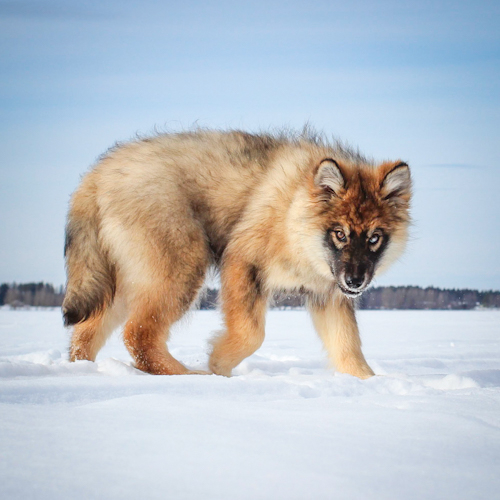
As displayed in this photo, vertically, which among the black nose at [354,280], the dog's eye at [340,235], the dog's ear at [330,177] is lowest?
the black nose at [354,280]

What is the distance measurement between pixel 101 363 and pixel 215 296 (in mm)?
1261

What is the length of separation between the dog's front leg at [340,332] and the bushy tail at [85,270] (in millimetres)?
1969

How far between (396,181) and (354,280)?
40.1 inches

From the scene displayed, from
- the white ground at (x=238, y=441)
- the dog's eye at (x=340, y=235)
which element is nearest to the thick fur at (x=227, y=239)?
the dog's eye at (x=340, y=235)

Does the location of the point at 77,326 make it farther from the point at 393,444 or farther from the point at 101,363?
the point at 393,444

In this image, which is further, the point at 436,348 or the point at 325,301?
the point at 436,348

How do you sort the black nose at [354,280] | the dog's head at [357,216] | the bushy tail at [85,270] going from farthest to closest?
the bushy tail at [85,270]
the dog's head at [357,216]
the black nose at [354,280]

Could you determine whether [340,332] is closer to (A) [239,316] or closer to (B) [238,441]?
(A) [239,316]

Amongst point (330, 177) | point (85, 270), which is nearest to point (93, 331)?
point (85, 270)

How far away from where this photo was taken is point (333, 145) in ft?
19.1

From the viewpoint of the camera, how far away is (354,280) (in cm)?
466

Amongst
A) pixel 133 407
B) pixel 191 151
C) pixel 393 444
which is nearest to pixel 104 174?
pixel 191 151

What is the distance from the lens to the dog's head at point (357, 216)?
4766mm

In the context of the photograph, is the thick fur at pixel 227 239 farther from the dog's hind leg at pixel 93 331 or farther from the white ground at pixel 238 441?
the white ground at pixel 238 441
